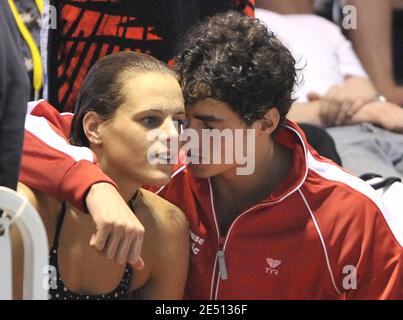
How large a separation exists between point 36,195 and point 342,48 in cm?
123

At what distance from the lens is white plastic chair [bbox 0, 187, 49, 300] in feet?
3.52

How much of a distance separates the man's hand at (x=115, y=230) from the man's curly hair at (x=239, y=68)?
41 cm

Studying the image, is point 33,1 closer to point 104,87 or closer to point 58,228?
point 104,87

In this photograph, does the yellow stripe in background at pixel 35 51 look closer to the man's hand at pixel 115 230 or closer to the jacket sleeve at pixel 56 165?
the jacket sleeve at pixel 56 165

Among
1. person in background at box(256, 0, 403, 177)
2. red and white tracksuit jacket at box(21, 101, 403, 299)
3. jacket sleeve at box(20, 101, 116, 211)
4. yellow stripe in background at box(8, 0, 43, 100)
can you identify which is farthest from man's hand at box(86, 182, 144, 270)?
person in background at box(256, 0, 403, 177)

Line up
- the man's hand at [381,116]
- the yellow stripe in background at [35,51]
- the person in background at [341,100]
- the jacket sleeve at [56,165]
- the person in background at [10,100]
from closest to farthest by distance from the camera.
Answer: the person in background at [10,100] < the jacket sleeve at [56,165] < the yellow stripe in background at [35,51] < the person in background at [341,100] < the man's hand at [381,116]

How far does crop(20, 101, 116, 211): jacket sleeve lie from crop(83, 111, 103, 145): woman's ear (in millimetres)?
41

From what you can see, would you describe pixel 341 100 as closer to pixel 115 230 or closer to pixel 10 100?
pixel 115 230

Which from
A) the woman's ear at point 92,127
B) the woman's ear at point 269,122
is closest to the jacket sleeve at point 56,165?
the woman's ear at point 92,127

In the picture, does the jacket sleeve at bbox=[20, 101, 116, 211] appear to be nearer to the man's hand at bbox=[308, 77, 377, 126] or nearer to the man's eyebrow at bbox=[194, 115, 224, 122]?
the man's eyebrow at bbox=[194, 115, 224, 122]

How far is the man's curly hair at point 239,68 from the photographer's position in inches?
64.1

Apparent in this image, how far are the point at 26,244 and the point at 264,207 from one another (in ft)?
2.11

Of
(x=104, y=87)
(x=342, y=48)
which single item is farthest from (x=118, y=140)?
(x=342, y=48)

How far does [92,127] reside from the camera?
5.15ft
